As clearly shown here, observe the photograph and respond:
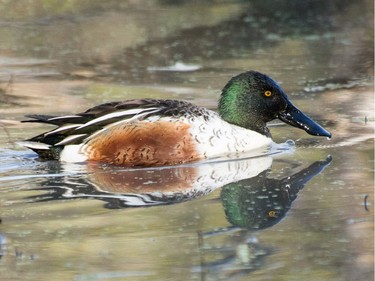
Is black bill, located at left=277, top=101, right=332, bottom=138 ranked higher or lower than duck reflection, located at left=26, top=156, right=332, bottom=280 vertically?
higher

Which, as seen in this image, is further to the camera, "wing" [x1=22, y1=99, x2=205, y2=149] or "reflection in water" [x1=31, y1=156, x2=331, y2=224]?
"wing" [x1=22, y1=99, x2=205, y2=149]

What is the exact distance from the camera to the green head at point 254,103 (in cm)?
884

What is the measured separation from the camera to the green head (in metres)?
8.84

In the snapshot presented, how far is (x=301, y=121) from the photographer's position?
8.95 m

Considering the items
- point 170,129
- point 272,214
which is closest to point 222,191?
point 272,214

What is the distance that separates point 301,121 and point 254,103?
406 millimetres

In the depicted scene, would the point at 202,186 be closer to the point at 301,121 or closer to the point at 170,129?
the point at 170,129

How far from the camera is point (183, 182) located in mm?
7762

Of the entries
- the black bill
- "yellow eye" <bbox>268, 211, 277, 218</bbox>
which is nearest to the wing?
the black bill

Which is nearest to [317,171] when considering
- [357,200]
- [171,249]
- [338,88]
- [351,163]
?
[351,163]

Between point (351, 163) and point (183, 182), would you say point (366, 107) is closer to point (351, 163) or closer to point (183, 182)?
point (351, 163)

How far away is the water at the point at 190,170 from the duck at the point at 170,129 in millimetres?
133

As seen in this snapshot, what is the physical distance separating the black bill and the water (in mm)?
124

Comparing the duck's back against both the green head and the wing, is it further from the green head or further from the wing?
the green head
